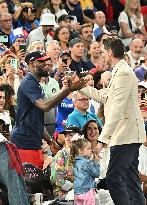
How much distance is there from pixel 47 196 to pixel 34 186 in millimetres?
261

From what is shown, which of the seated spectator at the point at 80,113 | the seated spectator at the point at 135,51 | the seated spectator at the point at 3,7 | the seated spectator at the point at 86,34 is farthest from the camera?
the seated spectator at the point at 86,34

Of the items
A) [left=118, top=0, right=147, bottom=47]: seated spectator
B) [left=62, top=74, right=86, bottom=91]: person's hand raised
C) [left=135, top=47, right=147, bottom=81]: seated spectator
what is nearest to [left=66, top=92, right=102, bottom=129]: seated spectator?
[left=62, top=74, right=86, bottom=91]: person's hand raised

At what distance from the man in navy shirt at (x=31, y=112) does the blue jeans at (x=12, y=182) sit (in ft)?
2.72

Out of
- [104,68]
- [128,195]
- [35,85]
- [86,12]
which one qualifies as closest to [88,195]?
[128,195]

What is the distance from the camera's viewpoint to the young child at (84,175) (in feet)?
35.8

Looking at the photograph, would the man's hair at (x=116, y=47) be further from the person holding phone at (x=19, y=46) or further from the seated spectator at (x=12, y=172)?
the person holding phone at (x=19, y=46)

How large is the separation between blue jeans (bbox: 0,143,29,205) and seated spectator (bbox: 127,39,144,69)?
22.8ft

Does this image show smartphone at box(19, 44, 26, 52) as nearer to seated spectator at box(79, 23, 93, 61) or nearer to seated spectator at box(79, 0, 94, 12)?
seated spectator at box(79, 23, 93, 61)

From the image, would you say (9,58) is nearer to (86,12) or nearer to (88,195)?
(88,195)

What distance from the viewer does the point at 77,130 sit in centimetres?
1191

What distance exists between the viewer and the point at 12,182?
10.3 metres

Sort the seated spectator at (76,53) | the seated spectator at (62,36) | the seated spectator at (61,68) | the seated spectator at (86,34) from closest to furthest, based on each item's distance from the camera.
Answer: the seated spectator at (61,68) < the seated spectator at (76,53) < the seated spectator at (62,36) < the seated spectator at (86,34)

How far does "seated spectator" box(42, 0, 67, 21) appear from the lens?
17.4 metres

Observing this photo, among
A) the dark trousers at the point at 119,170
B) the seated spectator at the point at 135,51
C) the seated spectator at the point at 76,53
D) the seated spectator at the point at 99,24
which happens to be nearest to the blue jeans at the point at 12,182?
the dark trousers at the point at 119,170
